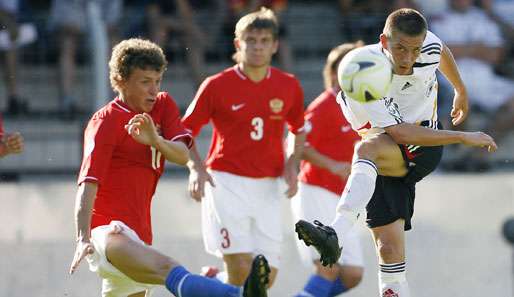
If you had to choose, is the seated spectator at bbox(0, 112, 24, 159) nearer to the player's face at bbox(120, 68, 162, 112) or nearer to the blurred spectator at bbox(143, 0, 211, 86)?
the player's face at bbox(120, 68, 162, 112)

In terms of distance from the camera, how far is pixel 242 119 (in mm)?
8602

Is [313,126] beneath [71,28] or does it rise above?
beneath

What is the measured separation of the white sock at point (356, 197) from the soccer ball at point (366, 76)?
0.42 meters

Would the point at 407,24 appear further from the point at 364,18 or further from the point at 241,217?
the point at 364,18

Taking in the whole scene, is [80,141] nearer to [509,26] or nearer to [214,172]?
[214,172]

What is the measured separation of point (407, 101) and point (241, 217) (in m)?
1.92

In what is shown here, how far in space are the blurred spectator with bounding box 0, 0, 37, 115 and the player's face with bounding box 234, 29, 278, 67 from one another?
142 inches

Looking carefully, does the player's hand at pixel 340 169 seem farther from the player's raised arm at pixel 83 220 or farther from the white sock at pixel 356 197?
the player's raised arm at pixel 83 220

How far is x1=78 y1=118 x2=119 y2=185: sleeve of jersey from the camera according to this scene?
652cm

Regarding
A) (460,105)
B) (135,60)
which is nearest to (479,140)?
(460,105)

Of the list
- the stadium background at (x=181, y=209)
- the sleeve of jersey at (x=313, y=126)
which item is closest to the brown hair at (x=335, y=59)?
the sleeve of jersey at (x=313, y=126)

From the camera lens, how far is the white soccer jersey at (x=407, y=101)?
688 centimetres

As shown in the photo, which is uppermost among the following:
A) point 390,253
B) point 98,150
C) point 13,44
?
point 98,150

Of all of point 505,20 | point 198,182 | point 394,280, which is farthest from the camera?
point 505,20
